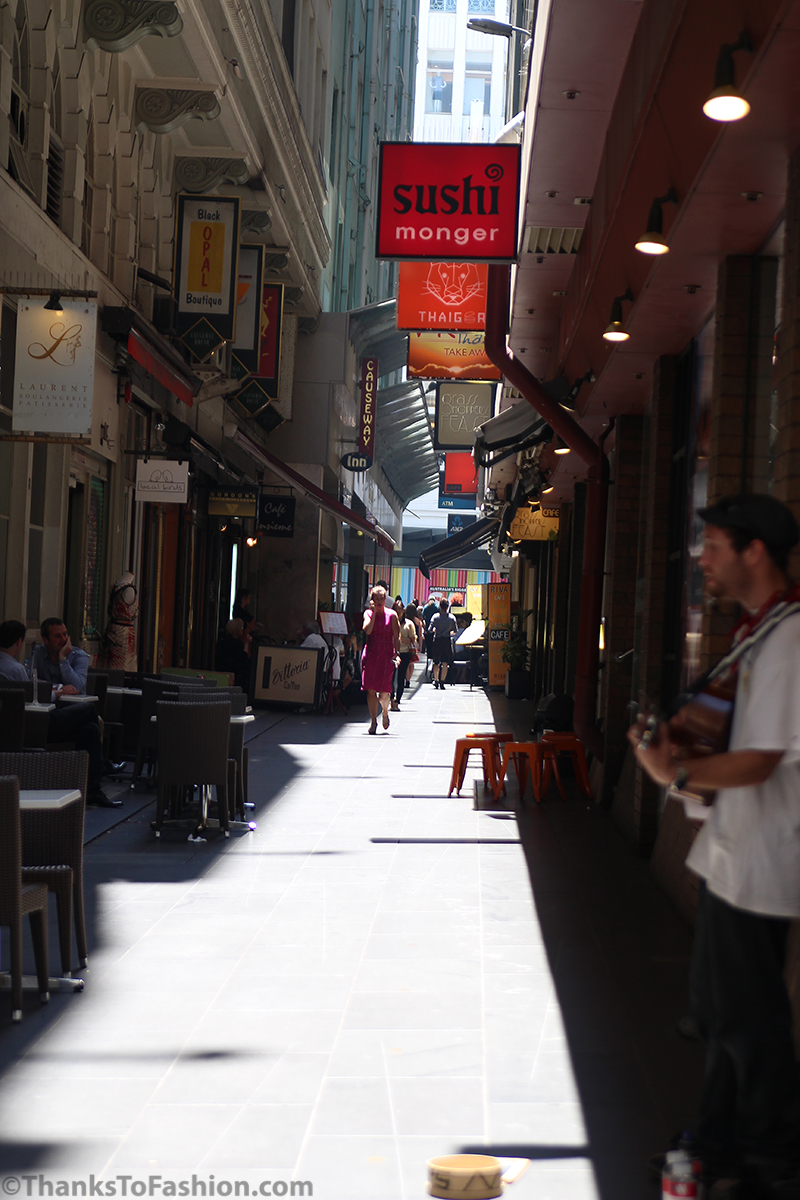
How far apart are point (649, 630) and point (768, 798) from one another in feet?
19.8

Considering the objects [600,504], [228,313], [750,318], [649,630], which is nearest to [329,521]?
[228,313]

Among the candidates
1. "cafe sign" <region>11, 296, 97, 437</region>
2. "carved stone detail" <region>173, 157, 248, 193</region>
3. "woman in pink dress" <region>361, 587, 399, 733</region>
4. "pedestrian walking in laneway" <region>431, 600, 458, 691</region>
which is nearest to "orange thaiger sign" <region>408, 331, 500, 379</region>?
"carved stone detail" <region>173, 157, 248, 193</region>

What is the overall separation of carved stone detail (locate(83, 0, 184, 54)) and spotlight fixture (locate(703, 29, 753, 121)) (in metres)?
9.26

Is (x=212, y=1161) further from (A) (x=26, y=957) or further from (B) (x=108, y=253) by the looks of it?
(B) (x=108, y=253)

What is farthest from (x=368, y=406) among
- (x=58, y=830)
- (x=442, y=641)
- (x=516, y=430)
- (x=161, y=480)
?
(x=58, y=830)

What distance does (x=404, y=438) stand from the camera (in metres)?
46.5

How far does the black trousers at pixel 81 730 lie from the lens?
32.2ft

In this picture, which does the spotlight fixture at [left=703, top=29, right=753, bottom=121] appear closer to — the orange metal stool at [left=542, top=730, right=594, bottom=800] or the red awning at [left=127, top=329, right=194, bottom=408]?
the orange metal stool at [left=542, top=730, right=594, bottom=800]

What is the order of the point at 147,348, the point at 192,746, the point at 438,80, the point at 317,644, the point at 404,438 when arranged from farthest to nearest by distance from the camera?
the point at 438,80 → the point at 404,438 → the point at 317,644 → the point at 147,348 → the point at 192,746

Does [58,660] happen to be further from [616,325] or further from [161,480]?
[616,325]

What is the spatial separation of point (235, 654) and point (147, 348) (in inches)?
→ 254

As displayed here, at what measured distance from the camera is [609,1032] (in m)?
4.89

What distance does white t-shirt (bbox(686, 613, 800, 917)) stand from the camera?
2.97 meters

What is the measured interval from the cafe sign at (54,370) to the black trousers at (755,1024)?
7.85 meters
